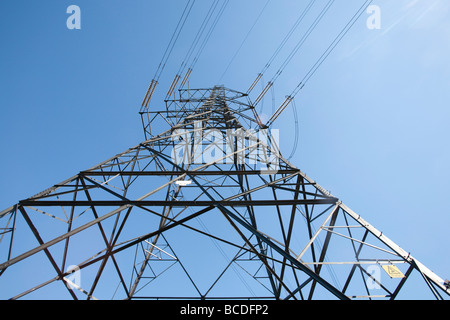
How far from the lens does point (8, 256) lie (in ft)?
11.6

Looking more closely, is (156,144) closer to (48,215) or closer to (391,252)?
(48,215)

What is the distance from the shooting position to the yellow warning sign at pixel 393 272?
3.21m

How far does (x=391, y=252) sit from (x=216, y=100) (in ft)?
34.2

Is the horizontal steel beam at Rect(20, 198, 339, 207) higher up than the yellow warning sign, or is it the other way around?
the horizontal steel beam at Rect(20, 198, 339, 207)

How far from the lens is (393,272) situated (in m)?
3.27

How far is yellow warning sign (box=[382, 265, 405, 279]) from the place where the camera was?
3.21 m

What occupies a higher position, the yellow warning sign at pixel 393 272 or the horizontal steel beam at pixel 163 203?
the horizontal steel beam at pixel 163 203

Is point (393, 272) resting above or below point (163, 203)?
below

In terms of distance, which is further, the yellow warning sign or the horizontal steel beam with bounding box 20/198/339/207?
the horizontal steel beam with bounding box 20/198/339/207

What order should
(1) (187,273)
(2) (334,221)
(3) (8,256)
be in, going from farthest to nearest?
(1) (187,273) < (2) (334,221) < (3) (8,256)

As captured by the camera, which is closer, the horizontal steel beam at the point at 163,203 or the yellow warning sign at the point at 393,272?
the yellow warning sign at the point at 393,272

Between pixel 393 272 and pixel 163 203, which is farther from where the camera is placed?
pixel 163 203
